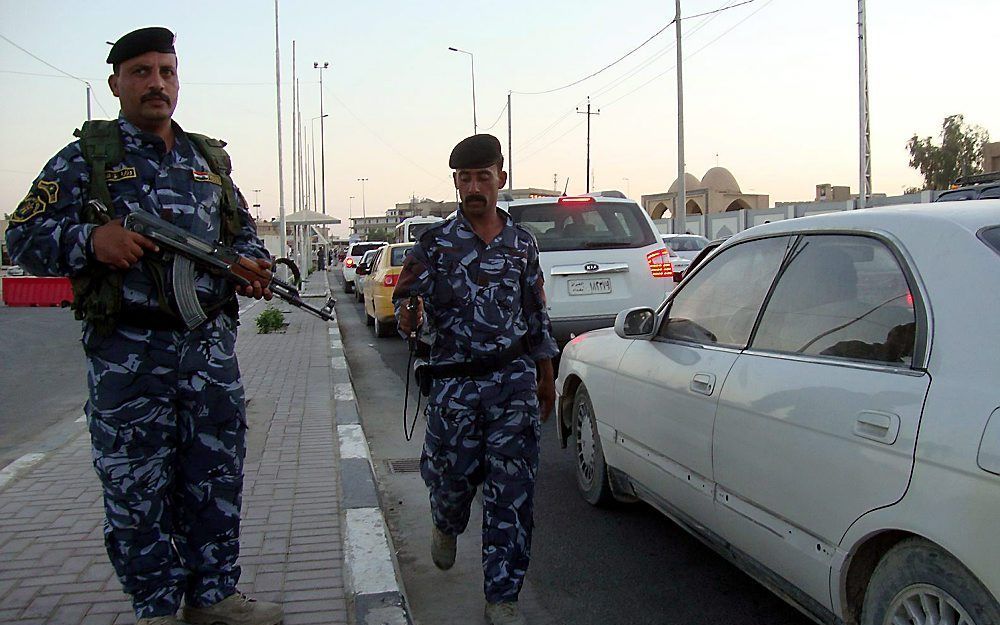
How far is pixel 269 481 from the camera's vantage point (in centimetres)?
537

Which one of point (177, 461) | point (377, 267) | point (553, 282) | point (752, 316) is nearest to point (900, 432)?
point (752, 316)

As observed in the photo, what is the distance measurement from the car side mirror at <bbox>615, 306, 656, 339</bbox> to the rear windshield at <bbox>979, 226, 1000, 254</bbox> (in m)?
1.83

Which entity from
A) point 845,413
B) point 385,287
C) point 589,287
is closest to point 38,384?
point 385,287

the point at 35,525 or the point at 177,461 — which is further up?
the point at 177,461

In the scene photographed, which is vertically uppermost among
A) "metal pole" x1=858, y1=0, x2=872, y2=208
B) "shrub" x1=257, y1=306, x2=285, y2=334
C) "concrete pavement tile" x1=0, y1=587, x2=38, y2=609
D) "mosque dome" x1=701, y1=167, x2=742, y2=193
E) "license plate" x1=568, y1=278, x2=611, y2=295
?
"mosque dome" x1=701, y1=167, x2=742, y2=193

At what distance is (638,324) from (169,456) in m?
2.27

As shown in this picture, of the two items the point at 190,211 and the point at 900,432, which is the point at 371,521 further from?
the point at 900,432

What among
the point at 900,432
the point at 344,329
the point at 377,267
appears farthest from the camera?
the point at 344,329

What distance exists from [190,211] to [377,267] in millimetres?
12782

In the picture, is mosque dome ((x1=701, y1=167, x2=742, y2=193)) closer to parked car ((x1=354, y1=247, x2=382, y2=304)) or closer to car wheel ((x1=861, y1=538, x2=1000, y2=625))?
parked car ((x1=354, y1=247, x2=382, y2=304))

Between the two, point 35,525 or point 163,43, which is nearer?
point 163,43

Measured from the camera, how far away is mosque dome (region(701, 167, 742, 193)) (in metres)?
79.6

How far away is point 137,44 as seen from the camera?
2881 millimetres

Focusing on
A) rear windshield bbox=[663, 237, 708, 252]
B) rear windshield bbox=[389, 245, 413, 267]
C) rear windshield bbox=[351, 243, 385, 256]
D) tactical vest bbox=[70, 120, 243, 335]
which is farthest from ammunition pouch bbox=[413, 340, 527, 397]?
rear windshield bbox=[351, 243, 385, 256]
